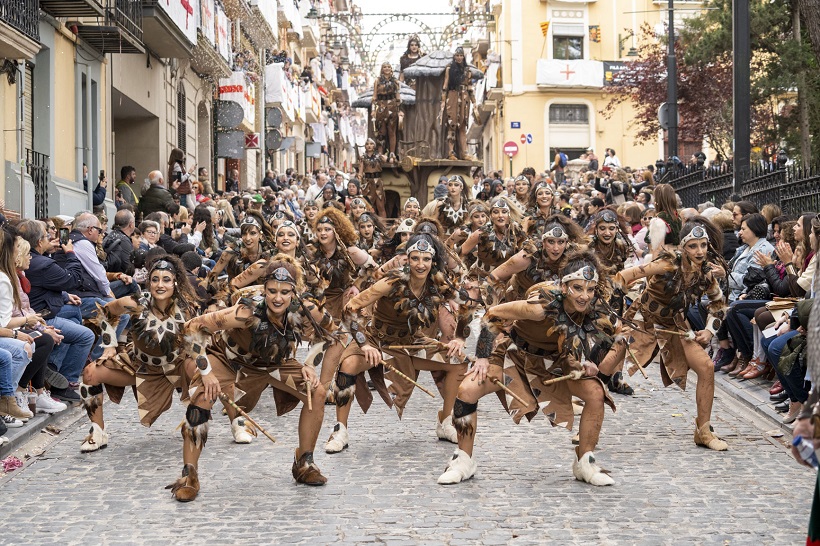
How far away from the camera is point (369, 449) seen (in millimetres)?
9164

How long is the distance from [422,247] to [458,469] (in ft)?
5.66

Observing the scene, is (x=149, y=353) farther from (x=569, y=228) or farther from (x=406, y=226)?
(x=406, y=226)

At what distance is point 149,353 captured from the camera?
29.5 feet

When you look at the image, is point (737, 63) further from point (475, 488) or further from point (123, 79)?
point (123, 79)

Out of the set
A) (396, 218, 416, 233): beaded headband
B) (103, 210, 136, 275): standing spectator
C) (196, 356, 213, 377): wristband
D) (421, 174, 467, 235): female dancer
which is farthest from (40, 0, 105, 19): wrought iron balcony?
(196, 356, 213, 377): wristband

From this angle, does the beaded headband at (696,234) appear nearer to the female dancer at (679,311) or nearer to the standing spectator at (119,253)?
the female dancer at (679,311)

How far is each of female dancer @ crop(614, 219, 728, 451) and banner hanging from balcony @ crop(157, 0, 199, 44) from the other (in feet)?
47.4

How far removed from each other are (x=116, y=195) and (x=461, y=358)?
14064 millimetres

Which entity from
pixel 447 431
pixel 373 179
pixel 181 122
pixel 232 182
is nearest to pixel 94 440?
pixel 447 431

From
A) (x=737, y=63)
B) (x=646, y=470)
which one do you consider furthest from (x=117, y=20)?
(x=646, y=470)

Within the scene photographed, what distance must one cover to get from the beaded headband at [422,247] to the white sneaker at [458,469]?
1582mm

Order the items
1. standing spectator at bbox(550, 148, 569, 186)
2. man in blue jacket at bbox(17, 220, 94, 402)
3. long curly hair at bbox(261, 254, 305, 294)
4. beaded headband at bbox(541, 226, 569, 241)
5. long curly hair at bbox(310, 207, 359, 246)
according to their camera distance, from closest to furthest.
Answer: long curly hair at bbox(261, 254, 305, 294) → beaded headband at bbox(541, 226, 569, 241) → man in blue jacket at bbox(17, 220, 94, 402) → long curly hair at bbox(310, 207, 359, 246) → standing spectator at bbox(550, 148, 569, 186)

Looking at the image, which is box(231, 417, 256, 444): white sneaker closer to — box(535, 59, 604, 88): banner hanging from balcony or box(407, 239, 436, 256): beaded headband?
box(407, 239, 436, 256): beaded headband

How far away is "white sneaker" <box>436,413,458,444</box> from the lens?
31.0 feet
